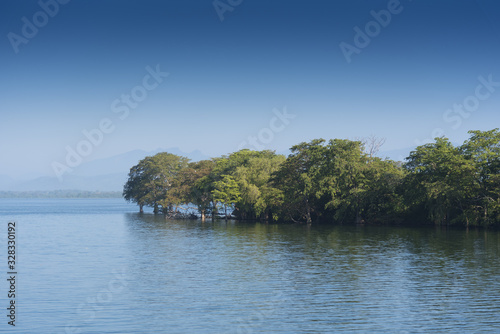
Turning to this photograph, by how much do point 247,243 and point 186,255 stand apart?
9438mm

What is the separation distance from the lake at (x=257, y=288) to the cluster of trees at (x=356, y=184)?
17.8 m

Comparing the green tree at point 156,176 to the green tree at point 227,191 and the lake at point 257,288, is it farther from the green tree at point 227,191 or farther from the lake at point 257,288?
the lake at point 257,288

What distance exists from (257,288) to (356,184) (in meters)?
48.6

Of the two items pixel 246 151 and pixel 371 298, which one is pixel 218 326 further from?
pixel 246 151

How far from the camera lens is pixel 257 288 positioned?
Result: 78.2 ft

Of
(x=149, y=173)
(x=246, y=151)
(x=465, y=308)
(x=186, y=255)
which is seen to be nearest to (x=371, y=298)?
(x=465, y=308)

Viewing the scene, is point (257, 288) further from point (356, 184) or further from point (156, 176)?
point (156, 176)

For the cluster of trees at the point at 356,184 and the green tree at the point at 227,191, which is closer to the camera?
the cluster of trees at the point at 356,184

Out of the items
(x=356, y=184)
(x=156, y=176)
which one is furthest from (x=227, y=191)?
(x=156, y=176)

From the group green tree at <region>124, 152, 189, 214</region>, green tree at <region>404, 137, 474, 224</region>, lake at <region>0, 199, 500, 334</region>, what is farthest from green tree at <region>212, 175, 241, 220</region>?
lake at <region>0, 199, 500, 334</region>

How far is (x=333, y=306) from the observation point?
2016 cm

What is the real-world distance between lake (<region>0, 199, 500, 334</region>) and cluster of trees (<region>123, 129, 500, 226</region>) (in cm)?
1781

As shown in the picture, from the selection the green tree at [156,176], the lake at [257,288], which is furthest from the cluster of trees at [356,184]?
the green tree at [156,176]

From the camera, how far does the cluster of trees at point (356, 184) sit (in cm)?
5825
